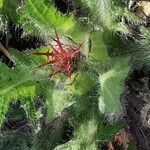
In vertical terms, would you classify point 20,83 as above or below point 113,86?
above

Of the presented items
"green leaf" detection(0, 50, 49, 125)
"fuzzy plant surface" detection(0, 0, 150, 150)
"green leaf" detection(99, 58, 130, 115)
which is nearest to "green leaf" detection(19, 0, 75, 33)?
"fuzzy plant surface" detection(0, 0, 150, 150)

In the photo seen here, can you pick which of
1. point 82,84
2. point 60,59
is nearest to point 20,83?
point 60,59

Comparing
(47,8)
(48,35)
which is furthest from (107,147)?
(47,8)

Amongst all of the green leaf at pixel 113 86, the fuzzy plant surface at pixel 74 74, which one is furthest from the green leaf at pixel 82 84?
the green leaf at pixel 113 86

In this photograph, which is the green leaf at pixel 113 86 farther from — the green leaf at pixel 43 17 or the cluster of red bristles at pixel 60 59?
the green leaf at pixel 43 17

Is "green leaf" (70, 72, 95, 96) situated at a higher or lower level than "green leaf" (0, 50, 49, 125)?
lower

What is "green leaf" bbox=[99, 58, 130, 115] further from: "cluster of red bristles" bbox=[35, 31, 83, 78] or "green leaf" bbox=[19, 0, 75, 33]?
"green leaf" bbox=[19, 0, 75, 33]

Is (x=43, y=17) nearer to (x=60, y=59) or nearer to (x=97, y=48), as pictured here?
(x=60, y=59)

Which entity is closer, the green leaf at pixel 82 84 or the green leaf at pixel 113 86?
the green leaf at pixel 113 86

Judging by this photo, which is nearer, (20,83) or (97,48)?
(20,83)
